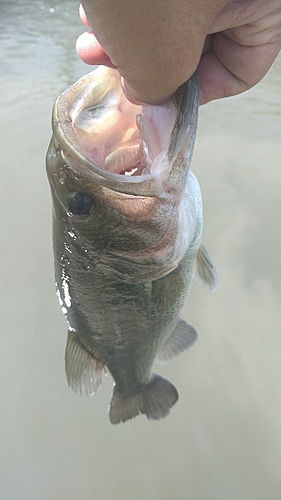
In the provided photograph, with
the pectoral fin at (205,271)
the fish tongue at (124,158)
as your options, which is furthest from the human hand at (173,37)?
the pectoral fin at (205,271)

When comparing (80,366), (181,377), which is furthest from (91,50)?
(181,377)

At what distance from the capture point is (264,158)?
3406 millimetres

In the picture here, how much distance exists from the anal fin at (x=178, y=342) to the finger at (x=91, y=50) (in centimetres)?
112

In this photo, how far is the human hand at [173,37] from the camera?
22.2 inches

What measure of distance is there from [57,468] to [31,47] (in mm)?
5749

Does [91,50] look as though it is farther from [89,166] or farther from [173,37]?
[173,37]

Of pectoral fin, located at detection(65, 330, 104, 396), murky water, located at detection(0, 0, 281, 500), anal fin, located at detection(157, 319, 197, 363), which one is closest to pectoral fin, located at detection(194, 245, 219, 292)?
anal fin, located at detection(157, 319, 197, 363)

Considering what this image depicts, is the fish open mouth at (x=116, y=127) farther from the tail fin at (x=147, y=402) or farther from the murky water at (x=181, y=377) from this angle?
the murky water at (x=181, y=377)

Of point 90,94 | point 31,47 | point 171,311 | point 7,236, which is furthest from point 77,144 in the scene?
point 31,47

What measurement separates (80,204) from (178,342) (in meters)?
0.91

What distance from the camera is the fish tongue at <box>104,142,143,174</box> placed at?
1.11 m

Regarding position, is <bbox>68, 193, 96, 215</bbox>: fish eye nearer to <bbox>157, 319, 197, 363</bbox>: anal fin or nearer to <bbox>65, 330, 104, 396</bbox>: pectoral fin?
<bbox>65, 330, 104, 396</bbox>: pectoral fin

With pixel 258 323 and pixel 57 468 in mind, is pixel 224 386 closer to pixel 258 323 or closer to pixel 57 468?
pixel 258 323

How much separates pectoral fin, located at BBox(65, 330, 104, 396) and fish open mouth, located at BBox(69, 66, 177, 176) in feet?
2.25
